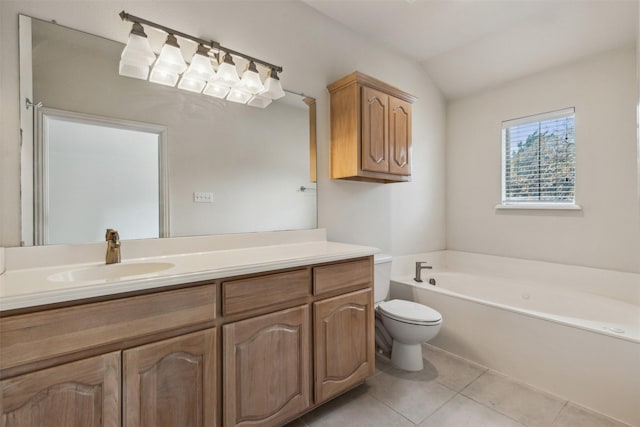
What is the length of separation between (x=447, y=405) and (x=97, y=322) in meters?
1.80

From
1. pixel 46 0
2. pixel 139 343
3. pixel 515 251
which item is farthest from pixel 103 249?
pixel 515 251

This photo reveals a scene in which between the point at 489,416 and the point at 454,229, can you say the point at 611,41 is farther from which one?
the point at 489,416

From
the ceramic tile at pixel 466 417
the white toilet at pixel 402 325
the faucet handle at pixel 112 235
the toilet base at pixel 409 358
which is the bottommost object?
the ceramic tile at pixel 466 417

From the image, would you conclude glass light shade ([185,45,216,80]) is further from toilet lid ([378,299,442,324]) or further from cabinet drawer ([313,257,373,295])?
toilet lid ([378,299,442,324])

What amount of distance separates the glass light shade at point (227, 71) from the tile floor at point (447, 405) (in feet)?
6.38

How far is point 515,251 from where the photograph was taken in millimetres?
2830

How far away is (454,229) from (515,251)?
2.09ft

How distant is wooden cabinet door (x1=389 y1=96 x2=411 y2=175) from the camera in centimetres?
229

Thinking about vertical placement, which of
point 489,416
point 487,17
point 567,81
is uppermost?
Result: point 487,17

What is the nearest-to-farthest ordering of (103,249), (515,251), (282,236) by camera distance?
(103,249)
(282,236)
(515,251)

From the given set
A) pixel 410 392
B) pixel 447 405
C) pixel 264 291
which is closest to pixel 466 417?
pixel 447 405

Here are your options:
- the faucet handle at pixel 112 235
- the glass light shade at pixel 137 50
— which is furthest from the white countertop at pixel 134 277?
the glass light shade at pixel 137 50

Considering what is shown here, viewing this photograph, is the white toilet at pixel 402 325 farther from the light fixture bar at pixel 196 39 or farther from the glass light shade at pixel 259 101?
the light fixture bar at pixel 196 39

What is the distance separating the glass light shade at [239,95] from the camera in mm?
1792
